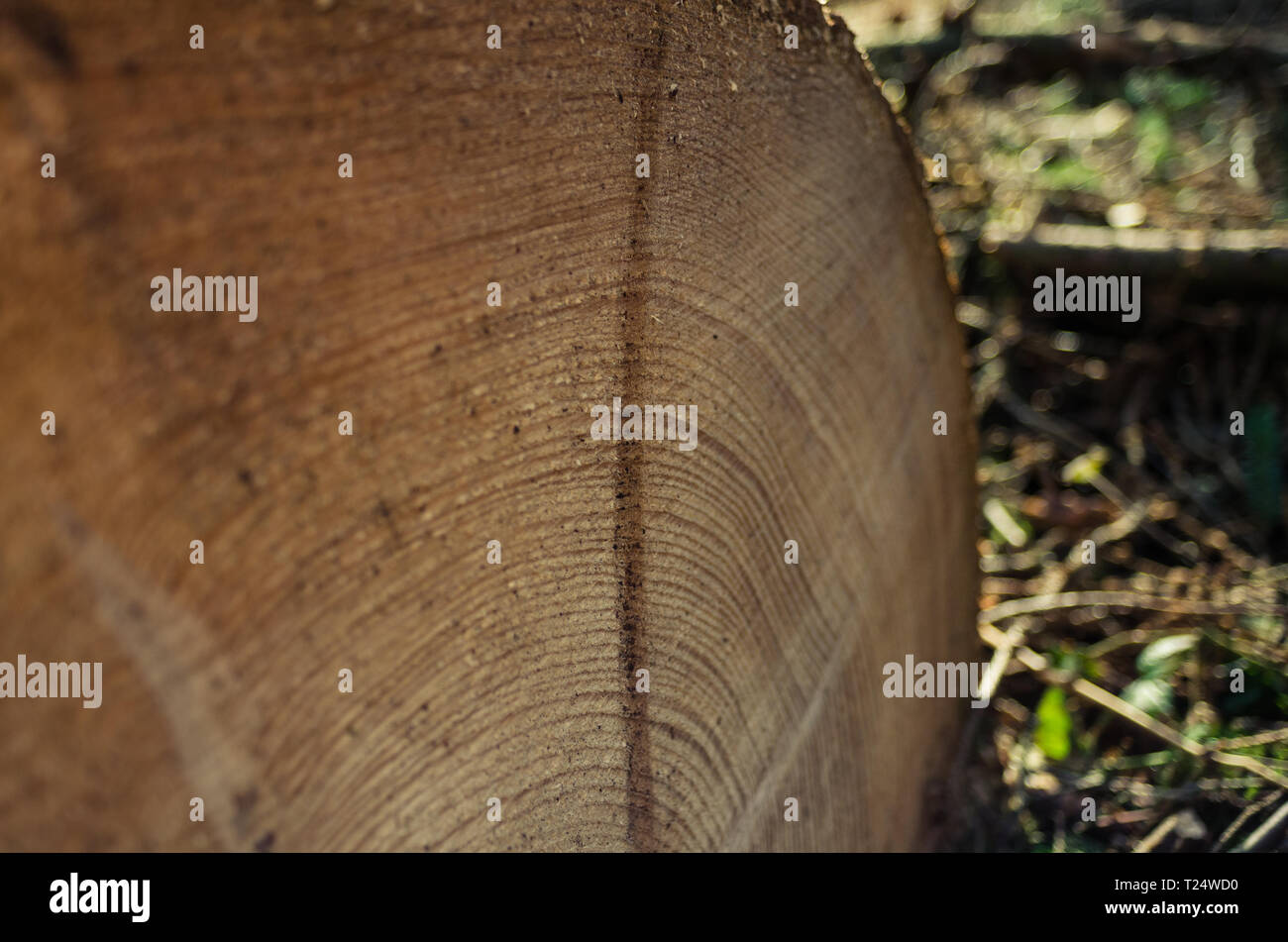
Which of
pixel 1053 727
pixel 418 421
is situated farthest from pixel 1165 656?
pixel 418 421

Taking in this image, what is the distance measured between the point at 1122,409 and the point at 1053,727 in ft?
4.42

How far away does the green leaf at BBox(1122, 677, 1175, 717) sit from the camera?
7.64 ft

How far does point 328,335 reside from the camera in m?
0.66

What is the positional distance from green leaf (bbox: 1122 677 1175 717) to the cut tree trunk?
122 centimetres

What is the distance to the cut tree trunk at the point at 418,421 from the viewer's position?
0.55 metres

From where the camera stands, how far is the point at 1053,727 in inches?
90.1

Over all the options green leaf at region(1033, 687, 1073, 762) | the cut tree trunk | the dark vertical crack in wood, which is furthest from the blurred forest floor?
the dark vertical crack in wood

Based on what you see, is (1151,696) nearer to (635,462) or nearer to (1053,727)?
(1053,727)

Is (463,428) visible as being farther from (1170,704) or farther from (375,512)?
(1170,704)

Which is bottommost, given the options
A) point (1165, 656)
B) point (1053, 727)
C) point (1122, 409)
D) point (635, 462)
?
point (1053, 727)

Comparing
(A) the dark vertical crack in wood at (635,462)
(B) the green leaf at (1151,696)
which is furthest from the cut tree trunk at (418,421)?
(B) the green leaf at (1151,696)

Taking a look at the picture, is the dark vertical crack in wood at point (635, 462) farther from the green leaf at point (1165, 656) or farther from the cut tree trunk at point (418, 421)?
the green leaf at point (1165, 656)

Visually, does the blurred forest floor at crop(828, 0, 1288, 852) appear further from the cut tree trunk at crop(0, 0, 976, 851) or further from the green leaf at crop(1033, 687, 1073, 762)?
the cut tree trunk at crop(0, 0, 976, 851)
